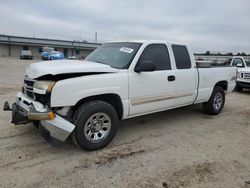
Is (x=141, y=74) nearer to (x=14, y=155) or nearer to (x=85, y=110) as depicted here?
(x=85, y=110)

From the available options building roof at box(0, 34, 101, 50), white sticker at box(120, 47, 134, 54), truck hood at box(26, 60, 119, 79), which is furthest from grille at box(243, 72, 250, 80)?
building roof at box(0, 34, 101, 50)

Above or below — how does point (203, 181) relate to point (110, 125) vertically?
below

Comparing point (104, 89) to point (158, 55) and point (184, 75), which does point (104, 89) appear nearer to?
point (158, 55)

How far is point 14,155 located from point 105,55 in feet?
8.40

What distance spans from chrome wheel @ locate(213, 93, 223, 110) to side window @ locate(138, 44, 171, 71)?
7.29ft

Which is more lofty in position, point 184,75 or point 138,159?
point 184,75

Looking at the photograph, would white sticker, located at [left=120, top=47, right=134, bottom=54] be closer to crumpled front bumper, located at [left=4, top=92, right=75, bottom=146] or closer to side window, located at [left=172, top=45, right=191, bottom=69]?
side window, located at [left=172, top=45, right=191, bottom=69]

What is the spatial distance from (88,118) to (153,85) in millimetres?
1544

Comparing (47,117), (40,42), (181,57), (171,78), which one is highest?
(40,42)

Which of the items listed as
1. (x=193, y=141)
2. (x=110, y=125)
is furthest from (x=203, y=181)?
(x=110, y=125)

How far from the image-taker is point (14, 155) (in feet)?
12.2

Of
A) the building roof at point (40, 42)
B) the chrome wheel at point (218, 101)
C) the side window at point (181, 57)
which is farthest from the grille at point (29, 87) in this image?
the building roof at point (40, 42)

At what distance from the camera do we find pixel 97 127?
4.06m

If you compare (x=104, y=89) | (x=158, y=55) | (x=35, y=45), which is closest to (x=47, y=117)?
(x=104, y=89)
